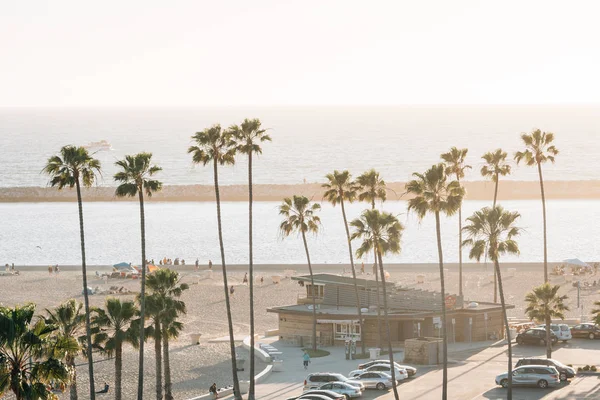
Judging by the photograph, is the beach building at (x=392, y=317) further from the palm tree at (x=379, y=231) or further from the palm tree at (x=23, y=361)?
the palm tree at (x=23, y=361)

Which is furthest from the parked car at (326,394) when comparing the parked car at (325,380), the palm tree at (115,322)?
the palm tree at (115,322)

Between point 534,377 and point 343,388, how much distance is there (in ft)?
32.0

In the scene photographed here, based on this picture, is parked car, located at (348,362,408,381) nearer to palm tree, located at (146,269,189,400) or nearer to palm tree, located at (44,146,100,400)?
palm tree, located at (146,269,189,400)

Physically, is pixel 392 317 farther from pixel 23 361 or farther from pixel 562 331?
pixel 23 361

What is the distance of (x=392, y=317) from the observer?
212 feet

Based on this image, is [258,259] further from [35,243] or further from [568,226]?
[568,226]

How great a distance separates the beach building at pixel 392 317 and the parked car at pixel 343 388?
14.6 m

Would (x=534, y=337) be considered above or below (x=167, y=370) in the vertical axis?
below

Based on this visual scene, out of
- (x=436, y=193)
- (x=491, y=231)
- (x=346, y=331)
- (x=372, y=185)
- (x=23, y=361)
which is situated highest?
(x=372, y=185)

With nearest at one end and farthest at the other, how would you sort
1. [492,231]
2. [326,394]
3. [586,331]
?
[326,394], [492,231], [586,331]

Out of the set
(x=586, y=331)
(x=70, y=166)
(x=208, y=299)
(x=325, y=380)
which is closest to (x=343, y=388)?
(x=325, y=380)

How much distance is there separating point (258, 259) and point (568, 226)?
59747mm

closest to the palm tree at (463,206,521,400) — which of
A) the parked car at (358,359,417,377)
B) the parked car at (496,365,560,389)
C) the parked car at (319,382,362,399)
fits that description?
the parked car at (496,365,560,389)

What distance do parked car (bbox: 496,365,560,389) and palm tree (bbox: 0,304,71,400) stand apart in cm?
2749
